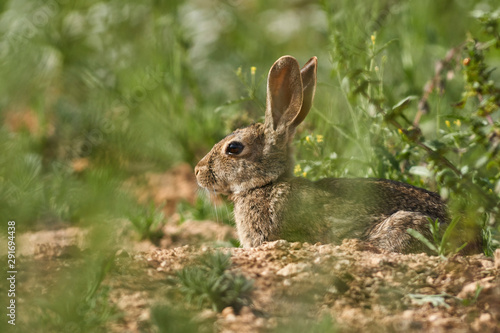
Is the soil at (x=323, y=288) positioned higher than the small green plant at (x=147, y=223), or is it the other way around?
the small green plant at (x=147, y=223)

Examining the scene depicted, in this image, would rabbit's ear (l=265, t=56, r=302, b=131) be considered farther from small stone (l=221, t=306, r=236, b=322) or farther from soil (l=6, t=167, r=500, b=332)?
small stone (l=221, t=306, r=236, b=322)

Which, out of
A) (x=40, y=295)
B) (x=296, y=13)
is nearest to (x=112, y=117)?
(x=40, y=295)

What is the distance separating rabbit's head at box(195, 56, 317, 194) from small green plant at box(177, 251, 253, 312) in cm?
182

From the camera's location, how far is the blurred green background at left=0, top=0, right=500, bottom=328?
3.64 m

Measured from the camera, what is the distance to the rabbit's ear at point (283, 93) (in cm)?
471

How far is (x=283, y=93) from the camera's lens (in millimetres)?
4879

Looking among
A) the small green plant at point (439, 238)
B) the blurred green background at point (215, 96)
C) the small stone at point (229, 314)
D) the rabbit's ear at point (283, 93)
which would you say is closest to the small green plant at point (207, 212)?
the blurred green background at point (215, 96)

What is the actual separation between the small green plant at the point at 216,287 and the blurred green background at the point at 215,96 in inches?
18.5

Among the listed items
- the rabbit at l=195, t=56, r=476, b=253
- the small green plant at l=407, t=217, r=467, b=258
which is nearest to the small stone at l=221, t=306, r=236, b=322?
the small green plant at l=407, t=217, r=467, b=258

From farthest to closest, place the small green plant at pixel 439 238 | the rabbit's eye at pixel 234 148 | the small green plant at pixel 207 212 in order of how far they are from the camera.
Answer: the small green plant at pixel 207 212
the rabbit's eye at pixel 234 148
the small green plant at pixel 439 238

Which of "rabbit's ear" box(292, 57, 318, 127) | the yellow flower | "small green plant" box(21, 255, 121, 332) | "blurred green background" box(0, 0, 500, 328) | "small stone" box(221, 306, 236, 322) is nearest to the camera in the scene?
"small green plant" box(21, 255, 121, 332)

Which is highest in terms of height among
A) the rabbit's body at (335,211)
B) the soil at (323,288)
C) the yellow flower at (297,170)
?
the yellow flower at (297,170)

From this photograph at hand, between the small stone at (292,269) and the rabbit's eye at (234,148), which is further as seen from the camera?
the rabbit's eye at (234,148)

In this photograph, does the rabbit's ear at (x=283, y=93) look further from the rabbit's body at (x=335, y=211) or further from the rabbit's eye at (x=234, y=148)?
the rabbit's body at (x=335, y=211)
